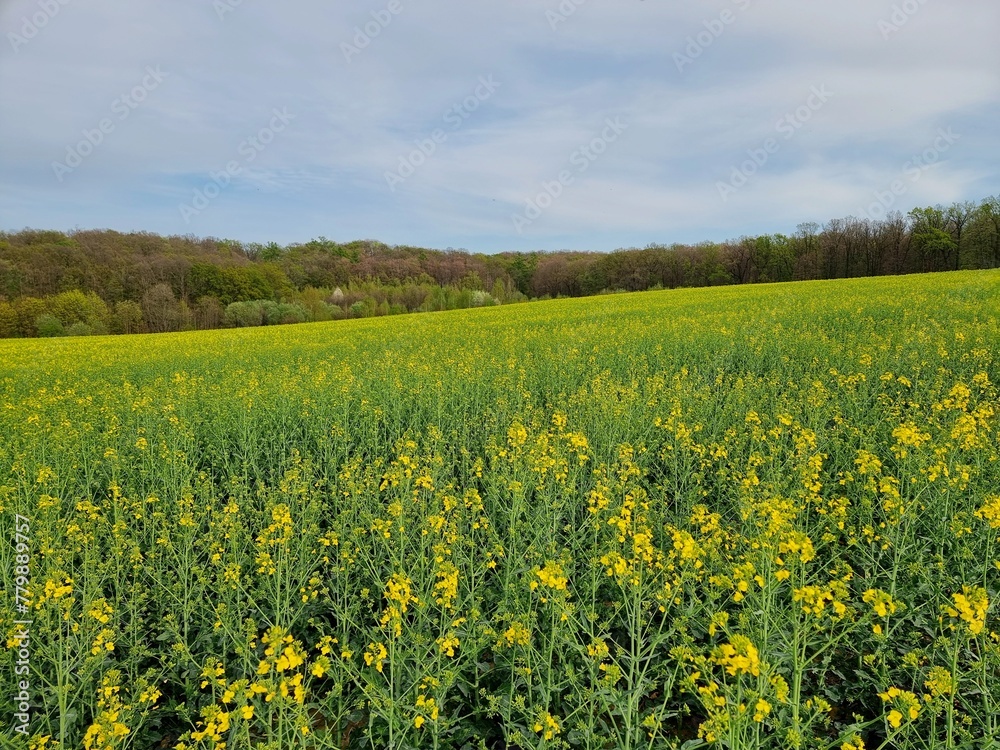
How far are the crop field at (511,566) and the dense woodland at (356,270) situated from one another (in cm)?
4268

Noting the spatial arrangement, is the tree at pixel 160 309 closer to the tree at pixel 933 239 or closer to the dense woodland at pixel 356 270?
the dense woodland at pixel 356 270

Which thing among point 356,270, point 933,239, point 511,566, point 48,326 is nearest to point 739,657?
point 511,566

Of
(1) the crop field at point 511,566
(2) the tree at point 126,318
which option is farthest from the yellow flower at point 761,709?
(2) the tree at point 126,318

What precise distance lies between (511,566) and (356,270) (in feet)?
212

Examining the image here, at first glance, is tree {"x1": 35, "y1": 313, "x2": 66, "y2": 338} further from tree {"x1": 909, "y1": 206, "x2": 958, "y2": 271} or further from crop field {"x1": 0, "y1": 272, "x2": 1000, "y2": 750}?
tree {"x1": 909, "y1": 206, "x2": 958, "y2": 271}

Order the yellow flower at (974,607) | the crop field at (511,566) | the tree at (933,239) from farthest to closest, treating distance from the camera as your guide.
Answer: the tree at (933,239) < the crop field at (511,566) < the yellow flower at (974,607)

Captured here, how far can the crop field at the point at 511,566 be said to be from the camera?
102 inches

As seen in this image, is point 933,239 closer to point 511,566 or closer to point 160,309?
point 511,566

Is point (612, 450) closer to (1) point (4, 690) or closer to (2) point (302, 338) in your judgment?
(1) point (4, 690)

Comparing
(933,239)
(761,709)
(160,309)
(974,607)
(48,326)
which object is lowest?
(761,709)

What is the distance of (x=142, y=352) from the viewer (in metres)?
18.9

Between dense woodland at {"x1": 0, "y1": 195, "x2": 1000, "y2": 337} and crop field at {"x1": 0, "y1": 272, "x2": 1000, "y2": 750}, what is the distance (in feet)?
140

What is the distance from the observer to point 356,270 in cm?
6425

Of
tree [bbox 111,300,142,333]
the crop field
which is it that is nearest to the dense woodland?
tree [bbox 111,300,142,333]
